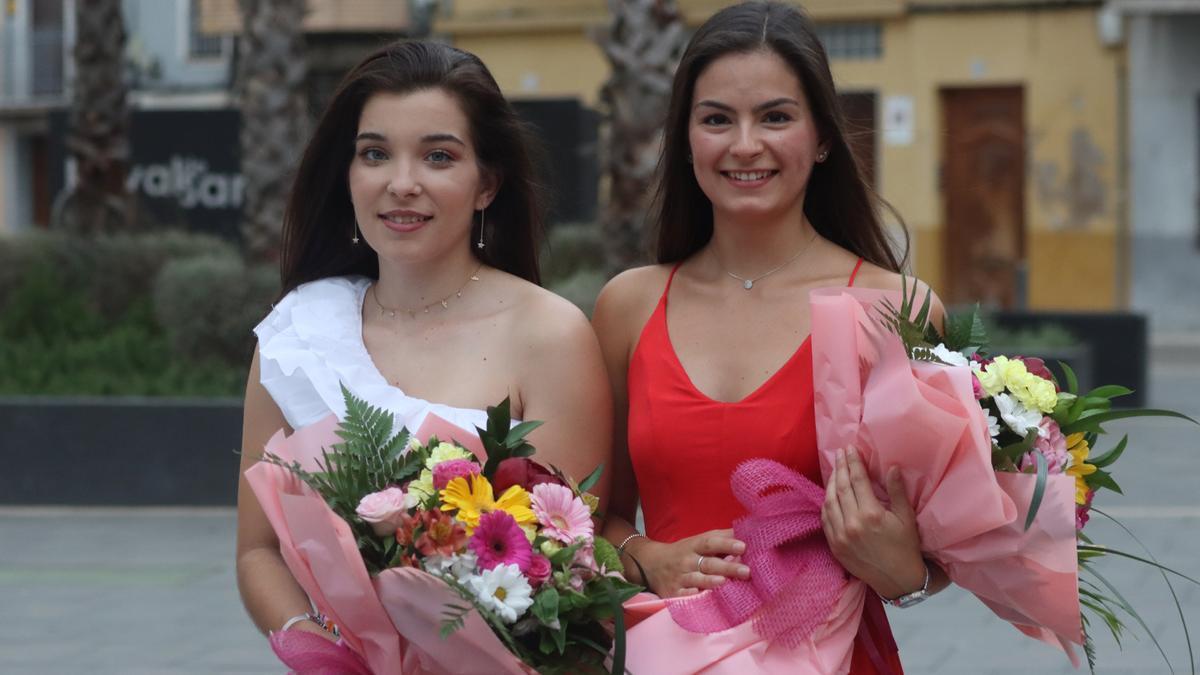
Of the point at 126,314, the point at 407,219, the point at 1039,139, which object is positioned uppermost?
the point at 1039,139

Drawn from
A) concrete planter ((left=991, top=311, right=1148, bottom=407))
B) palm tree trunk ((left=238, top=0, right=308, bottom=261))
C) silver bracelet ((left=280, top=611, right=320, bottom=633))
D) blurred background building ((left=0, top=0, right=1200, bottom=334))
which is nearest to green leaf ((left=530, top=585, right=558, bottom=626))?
silver bracelet ((left=280, top=611, right=320, bottom=633))

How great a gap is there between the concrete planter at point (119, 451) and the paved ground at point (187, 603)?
4.3 inches

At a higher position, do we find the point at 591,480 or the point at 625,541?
the point at 591,480

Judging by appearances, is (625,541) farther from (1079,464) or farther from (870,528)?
(1079,464)

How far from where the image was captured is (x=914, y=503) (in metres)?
2.76

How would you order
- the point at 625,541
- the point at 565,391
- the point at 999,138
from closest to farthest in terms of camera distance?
the point at 565,391
the point at 625,541
the point at 999,138

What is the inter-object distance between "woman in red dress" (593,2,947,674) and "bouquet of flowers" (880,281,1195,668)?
153mm

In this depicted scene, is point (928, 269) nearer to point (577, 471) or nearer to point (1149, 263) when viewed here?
point (1149, 263)

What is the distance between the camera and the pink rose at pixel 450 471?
260 centimetres

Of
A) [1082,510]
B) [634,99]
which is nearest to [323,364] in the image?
[1082,510]

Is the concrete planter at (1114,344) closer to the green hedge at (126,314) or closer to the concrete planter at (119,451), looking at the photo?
the green hedge at (126,314)

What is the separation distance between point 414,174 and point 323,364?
369mm

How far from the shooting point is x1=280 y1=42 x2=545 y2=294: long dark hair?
3092mm

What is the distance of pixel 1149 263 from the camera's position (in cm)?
2159
